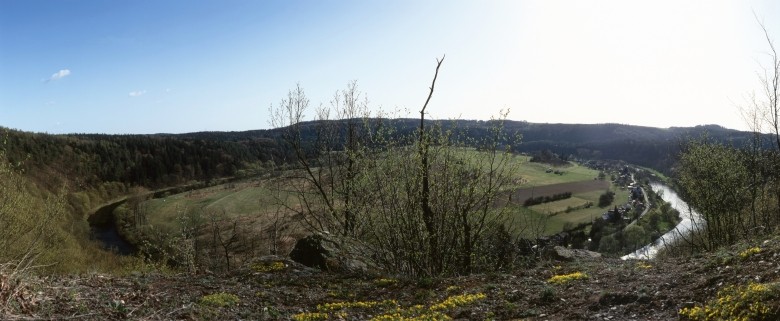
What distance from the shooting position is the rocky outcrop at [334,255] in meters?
20.8

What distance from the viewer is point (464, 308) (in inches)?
549

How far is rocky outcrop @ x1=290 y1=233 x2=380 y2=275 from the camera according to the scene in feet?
68.1

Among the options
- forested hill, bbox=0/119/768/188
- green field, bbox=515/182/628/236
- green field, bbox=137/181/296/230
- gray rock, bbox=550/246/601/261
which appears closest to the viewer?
gray rock, bbox=550/246/601/261

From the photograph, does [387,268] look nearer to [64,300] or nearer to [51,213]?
[64,300]

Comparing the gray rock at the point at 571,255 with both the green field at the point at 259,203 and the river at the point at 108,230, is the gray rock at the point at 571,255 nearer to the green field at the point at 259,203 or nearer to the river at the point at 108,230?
the green field at the point at 259,203

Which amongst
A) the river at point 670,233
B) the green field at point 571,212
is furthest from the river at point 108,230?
the river at point 670,233

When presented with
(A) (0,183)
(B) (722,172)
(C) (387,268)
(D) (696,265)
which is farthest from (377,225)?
(B) (722,172)

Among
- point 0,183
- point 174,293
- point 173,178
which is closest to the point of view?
point 174,293

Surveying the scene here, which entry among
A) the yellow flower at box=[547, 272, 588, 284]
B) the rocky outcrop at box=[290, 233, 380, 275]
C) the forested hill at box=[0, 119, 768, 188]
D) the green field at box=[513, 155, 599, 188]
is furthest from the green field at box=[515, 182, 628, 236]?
the yellow flower at box=[547, 272, 588, 284]

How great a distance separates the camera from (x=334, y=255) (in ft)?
69.8

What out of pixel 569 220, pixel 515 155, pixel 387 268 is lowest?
pixel 569 220

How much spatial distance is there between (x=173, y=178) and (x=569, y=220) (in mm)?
152340

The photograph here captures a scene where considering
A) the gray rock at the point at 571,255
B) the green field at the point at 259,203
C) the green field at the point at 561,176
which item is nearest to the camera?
the gray rock at the point at 571,255

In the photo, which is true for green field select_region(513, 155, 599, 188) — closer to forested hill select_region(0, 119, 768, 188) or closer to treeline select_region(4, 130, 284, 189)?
forested hill select_region(0, 119, 768, 188)
